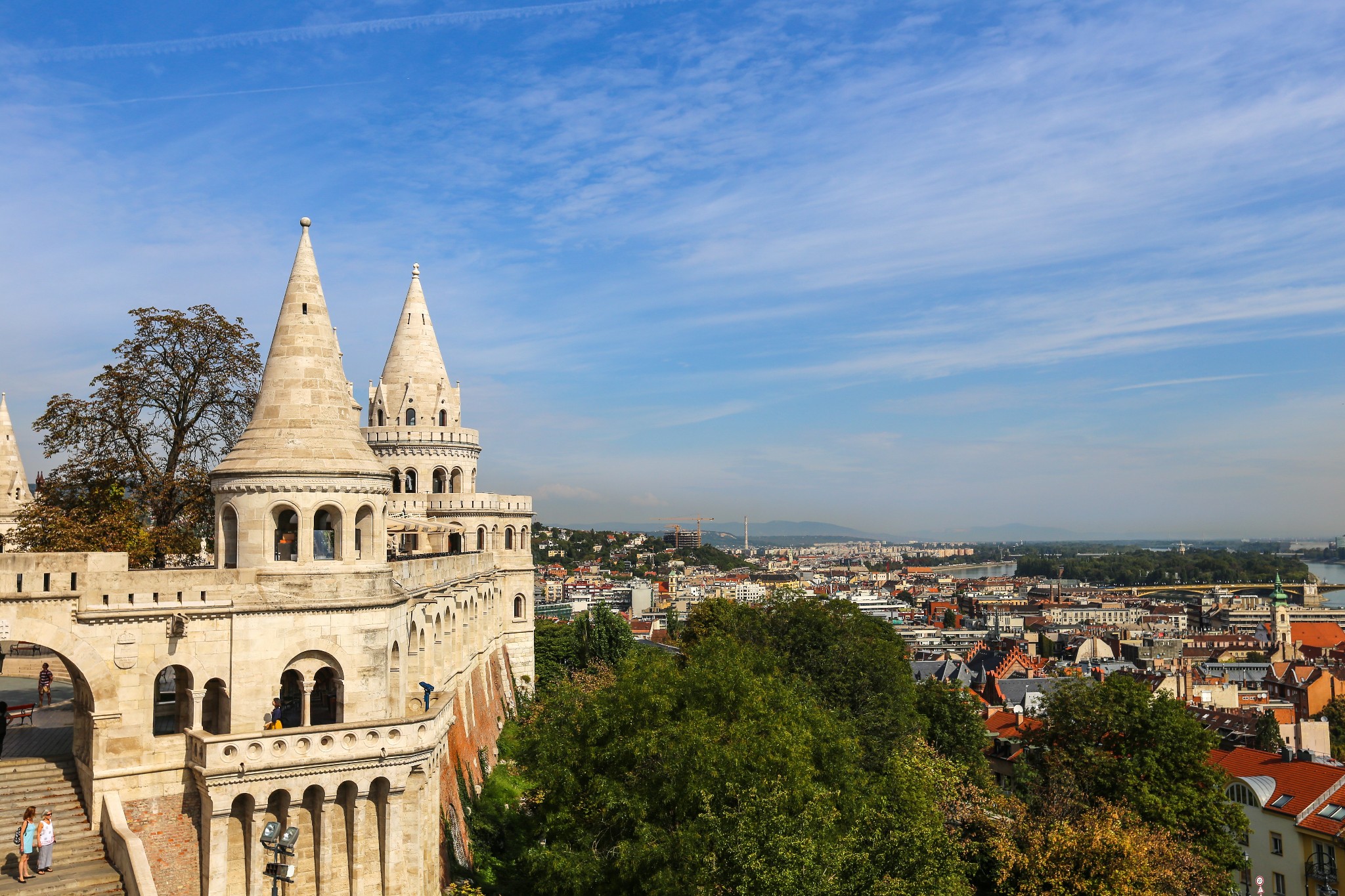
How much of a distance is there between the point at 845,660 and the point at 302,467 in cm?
3121

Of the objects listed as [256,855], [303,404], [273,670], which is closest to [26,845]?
[256,855]

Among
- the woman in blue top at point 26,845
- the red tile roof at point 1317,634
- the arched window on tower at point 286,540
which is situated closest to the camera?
the woman in blue top at point 26,845

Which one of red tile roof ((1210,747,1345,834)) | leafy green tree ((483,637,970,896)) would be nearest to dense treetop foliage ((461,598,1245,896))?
leafy green tree ((483,637,970,896))

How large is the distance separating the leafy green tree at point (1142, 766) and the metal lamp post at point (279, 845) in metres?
26.6

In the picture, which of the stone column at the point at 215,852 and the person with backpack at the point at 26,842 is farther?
the stone column at the point at 215,852

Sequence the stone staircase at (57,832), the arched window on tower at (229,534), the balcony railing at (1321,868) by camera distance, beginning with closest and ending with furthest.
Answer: the stone staircase at (57,832), the arched window on tower at (229,534), the balcony railing at (1321,868)

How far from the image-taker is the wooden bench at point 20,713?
88.2ft

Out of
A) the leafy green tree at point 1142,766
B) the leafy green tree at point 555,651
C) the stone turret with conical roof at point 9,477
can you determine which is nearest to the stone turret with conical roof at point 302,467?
the stone turret with conical roof at point 9,477

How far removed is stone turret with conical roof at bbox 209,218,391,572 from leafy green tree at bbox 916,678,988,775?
35774mm

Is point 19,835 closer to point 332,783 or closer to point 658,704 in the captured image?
point 332,783

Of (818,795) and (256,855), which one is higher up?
(818,795)

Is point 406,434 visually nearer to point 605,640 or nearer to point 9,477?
point 9,477

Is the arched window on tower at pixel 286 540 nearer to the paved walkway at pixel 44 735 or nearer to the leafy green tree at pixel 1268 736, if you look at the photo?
the paved walkway at pixel 44 735

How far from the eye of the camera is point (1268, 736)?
62.7 metres
